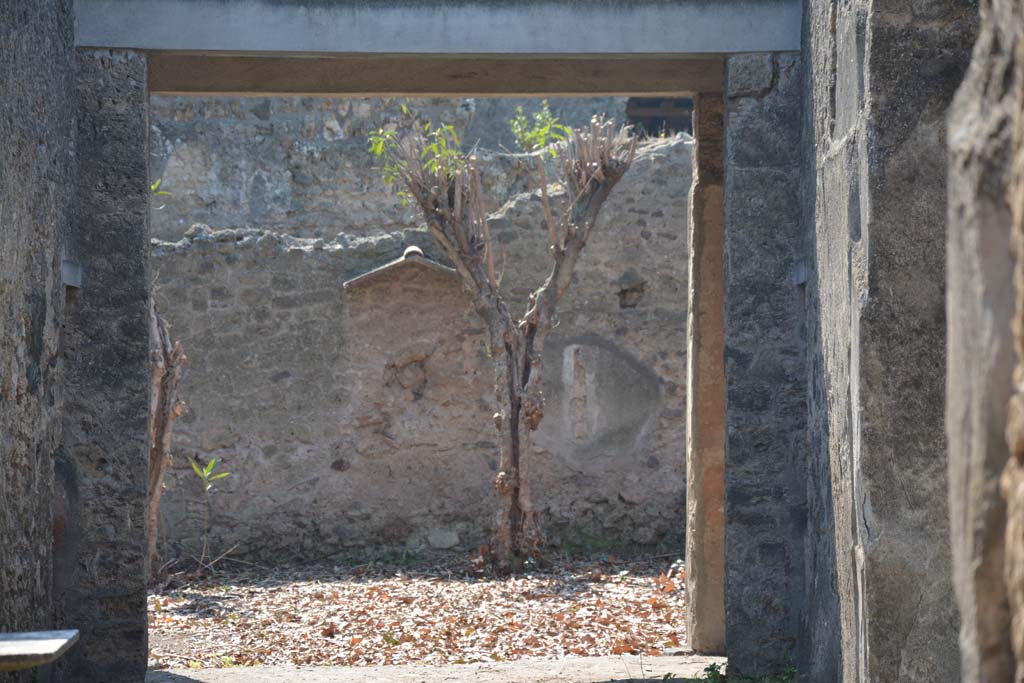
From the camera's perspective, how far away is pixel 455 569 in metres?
9.52

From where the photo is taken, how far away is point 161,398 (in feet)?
28.1

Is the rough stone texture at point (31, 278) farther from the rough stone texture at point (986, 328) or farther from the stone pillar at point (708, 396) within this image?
the rough stone texture at point (986, 328)

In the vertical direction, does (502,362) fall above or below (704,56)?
below

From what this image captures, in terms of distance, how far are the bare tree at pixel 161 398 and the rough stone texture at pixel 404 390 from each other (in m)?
1.08

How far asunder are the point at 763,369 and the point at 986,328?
382 centimetres

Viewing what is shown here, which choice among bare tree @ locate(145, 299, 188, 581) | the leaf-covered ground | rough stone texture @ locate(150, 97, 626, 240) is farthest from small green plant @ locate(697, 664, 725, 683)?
rough stone texture @ locate(150, 97, 626, 240)

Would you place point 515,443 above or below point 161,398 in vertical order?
below

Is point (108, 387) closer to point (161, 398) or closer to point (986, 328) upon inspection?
point (161, 398)

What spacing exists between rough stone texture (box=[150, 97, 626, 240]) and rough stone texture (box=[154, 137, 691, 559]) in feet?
17.7

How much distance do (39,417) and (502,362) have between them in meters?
4.80

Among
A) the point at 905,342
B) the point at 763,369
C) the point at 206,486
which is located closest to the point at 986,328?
the point at 905,342

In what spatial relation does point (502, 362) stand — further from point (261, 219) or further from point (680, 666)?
point (261, 219)

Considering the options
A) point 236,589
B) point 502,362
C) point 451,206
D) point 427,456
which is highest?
point 451,206

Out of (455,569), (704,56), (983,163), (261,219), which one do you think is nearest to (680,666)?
(704,56)
